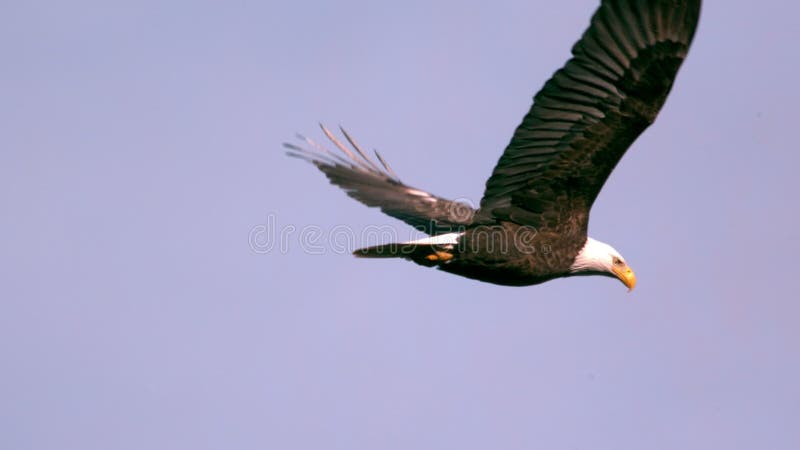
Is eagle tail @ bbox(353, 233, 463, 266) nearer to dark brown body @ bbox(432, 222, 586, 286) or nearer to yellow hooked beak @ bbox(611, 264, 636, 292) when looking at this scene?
dark brown body @ bbox(432, 222, 586, 286)

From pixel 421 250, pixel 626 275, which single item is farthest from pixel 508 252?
pixel 626 275

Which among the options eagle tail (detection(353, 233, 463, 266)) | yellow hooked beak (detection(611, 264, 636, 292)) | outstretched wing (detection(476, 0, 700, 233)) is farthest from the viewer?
yellow hooked beak (detection(611, 264, 636, 292))

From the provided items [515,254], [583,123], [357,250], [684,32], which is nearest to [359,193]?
[357,250]

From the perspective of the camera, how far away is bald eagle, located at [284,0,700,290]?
29.3 ft

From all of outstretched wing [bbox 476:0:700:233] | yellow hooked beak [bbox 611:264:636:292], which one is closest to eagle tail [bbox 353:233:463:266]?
outstretched wing [bbox 476:0:700:233]

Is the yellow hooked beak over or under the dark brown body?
under

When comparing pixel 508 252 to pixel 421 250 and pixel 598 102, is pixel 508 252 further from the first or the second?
pixel 598 102

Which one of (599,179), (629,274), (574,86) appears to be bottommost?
(629,274)

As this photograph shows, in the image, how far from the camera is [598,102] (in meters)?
9.05

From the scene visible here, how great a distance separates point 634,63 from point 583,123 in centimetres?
59

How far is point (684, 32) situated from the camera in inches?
350

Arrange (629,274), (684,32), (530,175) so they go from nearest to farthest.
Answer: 1. (684,32)
2. (530,175)
3. (629,274)

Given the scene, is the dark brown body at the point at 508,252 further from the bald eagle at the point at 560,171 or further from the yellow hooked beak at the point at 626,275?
the yellow hooked beak at the point at 626,275

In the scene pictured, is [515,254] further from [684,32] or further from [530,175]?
[684,32]
